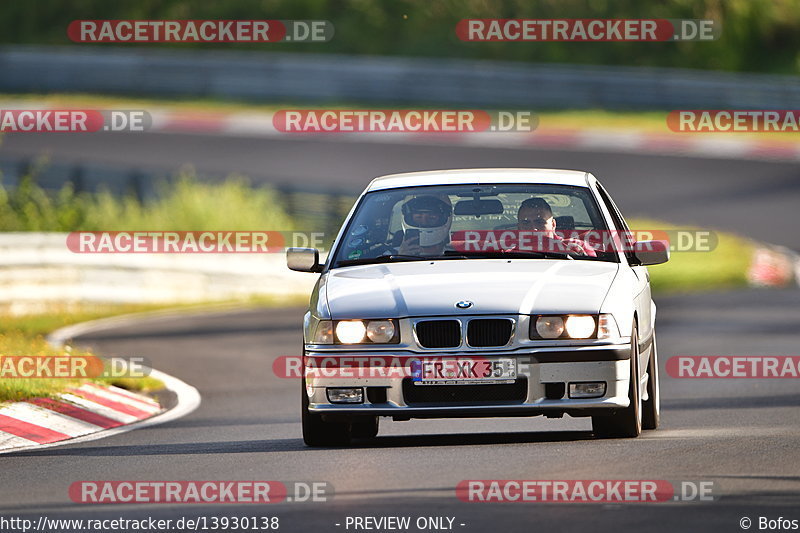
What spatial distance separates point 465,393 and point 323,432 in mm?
1131

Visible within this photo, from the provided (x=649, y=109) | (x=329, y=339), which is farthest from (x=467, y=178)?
(x=649, y=109)

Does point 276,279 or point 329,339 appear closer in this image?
point 329,339

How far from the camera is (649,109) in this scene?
38844 mm

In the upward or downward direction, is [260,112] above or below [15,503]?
above

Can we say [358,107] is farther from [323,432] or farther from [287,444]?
[323,432]

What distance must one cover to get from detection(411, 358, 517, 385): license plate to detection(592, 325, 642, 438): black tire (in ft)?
2.50

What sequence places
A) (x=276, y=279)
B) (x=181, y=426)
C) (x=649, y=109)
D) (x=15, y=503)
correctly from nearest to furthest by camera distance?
(x=15, y=503), (x=181, y=426), (x=276, y=279), (x=649, y=109)

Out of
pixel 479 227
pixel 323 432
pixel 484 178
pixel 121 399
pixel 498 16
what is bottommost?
pixel 323 432

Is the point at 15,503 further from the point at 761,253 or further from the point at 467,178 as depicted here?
the point at 761,253

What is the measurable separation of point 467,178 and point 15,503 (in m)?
3.98

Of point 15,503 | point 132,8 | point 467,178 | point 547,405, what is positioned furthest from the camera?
point 132,8

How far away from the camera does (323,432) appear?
10547 millimetres

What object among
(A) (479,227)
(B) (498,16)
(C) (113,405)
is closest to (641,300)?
(A) (479,227)

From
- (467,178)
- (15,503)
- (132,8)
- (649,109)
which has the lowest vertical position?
(15,503)
